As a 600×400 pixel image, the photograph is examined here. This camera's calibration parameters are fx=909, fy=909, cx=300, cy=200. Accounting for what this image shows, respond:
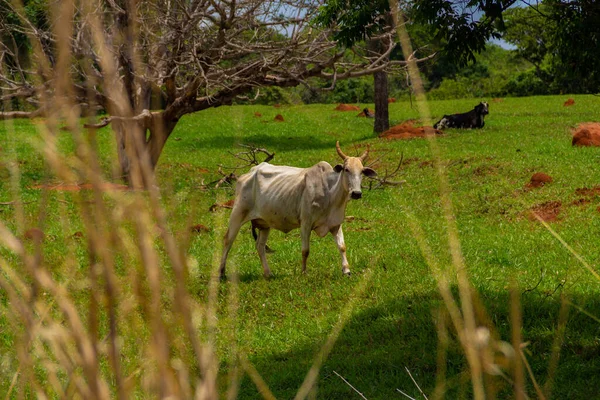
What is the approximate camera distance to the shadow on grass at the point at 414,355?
7.76 m

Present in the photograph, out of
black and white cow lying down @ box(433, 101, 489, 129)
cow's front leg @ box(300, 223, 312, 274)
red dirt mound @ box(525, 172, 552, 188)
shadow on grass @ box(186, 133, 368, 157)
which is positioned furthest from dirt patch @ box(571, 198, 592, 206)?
black and white cow lying down @ box(433, 101, 489, 129)

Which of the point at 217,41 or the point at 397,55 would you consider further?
the point at 397,55

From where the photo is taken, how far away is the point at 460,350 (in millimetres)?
8516

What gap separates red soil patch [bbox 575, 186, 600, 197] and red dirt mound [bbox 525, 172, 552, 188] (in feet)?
4.20

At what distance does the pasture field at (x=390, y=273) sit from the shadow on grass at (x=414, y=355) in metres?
0.02

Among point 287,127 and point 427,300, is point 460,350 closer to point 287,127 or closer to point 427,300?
point 427,300

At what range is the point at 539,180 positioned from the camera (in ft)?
60.8

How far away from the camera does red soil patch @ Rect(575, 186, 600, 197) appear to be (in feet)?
55.3

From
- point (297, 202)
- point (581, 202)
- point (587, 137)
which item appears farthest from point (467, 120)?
A: point (297, 202)

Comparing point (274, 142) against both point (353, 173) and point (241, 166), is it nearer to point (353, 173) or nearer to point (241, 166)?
point (241, 166)

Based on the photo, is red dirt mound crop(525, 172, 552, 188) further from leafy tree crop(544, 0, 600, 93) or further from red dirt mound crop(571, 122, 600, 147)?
leafy tree crop(544, 0, 600, 93)

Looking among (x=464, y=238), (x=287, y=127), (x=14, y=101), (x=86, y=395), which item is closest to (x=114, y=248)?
(x=86, y=395)

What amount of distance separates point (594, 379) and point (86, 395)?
696cm

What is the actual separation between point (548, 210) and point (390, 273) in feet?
18.3
